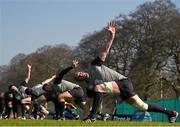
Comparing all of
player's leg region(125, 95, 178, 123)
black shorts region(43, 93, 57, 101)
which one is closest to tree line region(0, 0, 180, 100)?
black shorts region(43, 93, 57, 101)

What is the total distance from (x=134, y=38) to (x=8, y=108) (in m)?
28.0

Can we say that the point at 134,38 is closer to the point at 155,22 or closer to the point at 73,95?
the point at 155,22

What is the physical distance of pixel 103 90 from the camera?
1202cm

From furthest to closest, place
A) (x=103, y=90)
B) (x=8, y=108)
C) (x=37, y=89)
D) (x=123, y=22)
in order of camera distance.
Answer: (x=123, y=22) → (x=8, y=108) → (x=37, y=89) → (x=103, y=90)

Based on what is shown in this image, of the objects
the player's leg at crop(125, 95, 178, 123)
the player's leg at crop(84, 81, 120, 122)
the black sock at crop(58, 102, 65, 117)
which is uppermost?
the player's leg at crop(84, 81, 120, 122)

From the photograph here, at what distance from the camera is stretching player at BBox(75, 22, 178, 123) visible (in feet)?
38.6

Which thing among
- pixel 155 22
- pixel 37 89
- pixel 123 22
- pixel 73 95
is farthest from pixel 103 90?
pixel 123 22

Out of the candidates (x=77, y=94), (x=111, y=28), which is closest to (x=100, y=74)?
(x=111, y=28)

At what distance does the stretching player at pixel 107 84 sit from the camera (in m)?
11.8

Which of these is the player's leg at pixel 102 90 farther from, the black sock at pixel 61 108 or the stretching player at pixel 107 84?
the black sock at pixel 61 108

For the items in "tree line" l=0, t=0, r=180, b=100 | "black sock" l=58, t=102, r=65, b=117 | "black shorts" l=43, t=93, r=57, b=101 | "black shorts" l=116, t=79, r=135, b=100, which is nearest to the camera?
"black shorts" l=116, t=79, r=135, b=100

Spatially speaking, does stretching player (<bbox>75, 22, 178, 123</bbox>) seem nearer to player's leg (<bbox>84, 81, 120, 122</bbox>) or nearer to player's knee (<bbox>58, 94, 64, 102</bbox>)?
player's leg (<bbox>84, 81, 120, 122</bbox>)

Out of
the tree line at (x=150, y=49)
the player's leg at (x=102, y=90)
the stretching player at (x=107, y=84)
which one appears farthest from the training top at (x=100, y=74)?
the tree line at (x=150, y=49)

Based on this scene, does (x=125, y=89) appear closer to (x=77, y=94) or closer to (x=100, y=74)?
(x=100, y=74)
